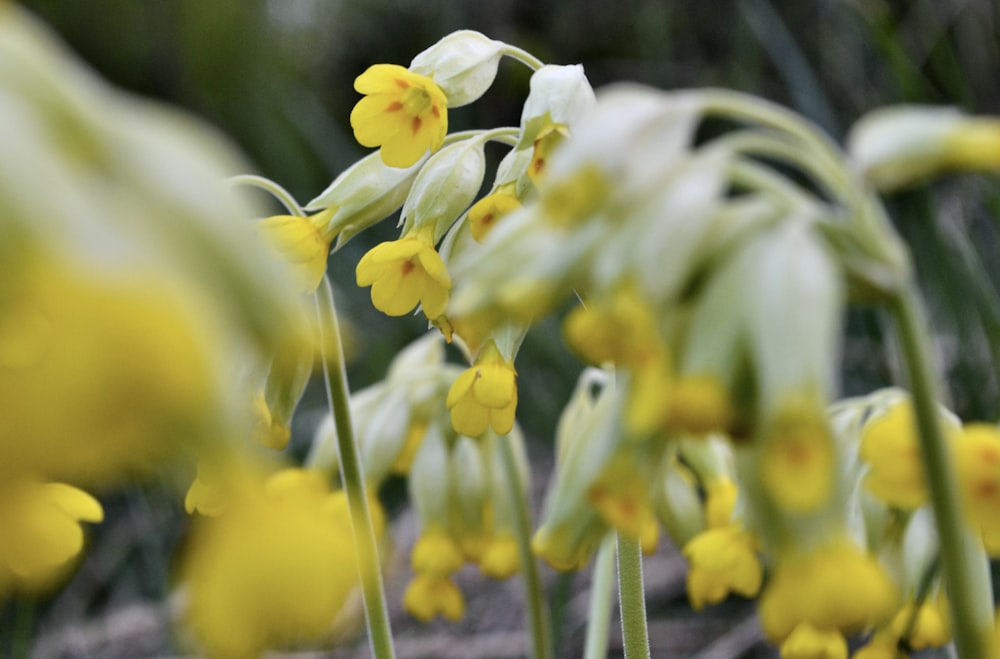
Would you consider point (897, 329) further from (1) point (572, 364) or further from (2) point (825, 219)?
(1) point (572, 364)

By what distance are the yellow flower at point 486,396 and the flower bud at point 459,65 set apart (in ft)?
0.91

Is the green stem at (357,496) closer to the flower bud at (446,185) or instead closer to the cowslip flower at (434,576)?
the flower bud at (446,185)

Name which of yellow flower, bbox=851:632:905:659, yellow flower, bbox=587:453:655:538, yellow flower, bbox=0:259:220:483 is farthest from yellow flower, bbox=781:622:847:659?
yellow flower, bbox=0:259:220:483

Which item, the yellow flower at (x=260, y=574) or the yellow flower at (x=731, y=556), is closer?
the yellow flower at (x=260, y=574)

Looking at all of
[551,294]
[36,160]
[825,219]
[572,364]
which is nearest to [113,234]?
[36,160]

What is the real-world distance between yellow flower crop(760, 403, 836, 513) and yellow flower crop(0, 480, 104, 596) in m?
0.37

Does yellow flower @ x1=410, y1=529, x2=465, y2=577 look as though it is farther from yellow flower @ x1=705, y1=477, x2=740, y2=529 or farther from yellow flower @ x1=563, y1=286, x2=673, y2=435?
yellow flower @ x1=563, y1=286, x2=673, y2=435

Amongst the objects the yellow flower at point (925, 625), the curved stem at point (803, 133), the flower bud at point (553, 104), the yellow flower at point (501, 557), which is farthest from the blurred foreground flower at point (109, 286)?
the yellow flower at point (501, 557)

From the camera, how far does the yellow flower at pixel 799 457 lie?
1.93ft

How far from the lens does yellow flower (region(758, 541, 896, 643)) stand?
2.09 ft

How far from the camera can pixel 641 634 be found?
1.05 meters

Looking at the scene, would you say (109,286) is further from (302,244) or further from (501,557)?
(501,557)

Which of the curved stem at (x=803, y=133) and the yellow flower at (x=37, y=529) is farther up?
the curved stem at (x=803, y=133)

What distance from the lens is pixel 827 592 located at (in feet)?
2.09
